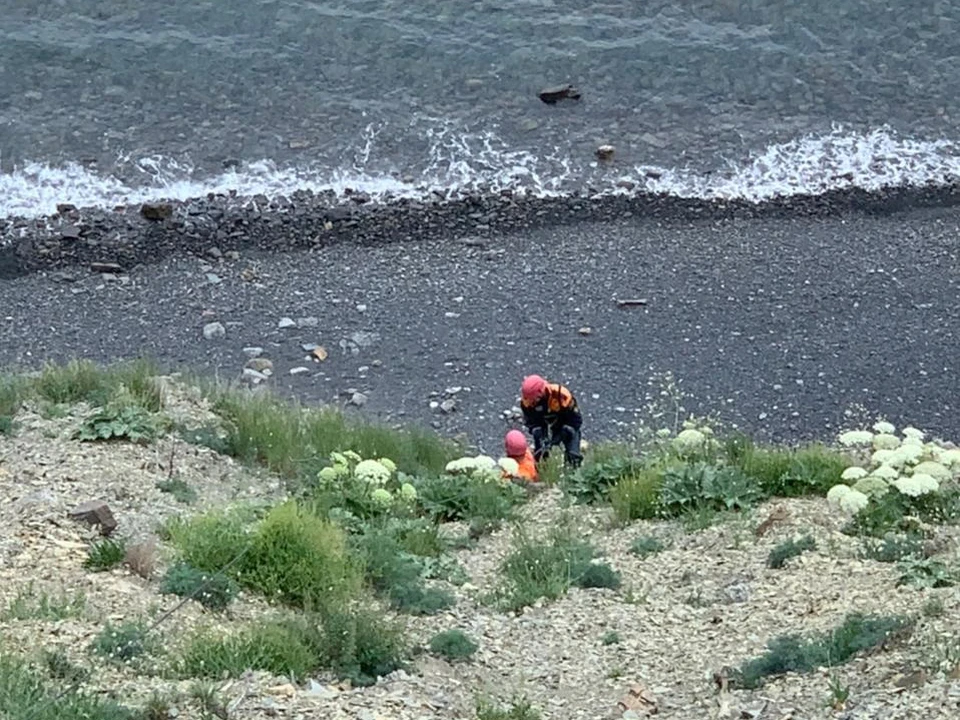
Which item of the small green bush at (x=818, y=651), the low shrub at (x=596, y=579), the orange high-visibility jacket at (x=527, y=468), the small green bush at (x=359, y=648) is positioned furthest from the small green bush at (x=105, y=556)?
the orange high-visibility jacket at (x=527, y=468)

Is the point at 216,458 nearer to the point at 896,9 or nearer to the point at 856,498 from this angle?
the point at 856,498

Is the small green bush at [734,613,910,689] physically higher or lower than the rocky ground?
higher

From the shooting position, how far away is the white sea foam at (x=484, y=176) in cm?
1870

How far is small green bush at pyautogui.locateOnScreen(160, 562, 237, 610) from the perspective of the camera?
790 cm

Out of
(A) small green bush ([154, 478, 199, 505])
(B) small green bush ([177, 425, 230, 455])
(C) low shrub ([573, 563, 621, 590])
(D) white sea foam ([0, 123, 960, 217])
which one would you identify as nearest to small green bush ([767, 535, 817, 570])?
(C) low shrub ([573, 563, 621, 590])

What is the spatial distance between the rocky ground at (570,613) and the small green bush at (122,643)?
0.11 metres

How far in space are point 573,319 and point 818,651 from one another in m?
9.11

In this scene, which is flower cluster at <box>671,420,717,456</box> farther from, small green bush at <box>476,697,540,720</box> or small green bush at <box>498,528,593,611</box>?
small green bush at <box>476,697,540,720</box>

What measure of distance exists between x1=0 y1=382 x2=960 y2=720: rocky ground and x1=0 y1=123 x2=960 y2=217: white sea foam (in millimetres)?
8342

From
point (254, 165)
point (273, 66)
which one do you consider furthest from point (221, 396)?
point (273, 66)

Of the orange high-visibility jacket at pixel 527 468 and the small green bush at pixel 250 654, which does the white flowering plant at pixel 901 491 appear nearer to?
the orange high-visibility jacket at pixel 527 468

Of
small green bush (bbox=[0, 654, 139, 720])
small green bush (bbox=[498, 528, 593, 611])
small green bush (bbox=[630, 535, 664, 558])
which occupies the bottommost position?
small green bush (bbox=[630, 535, 664, 558])

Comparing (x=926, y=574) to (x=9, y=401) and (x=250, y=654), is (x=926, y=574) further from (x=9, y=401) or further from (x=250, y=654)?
(x=9, y=401)

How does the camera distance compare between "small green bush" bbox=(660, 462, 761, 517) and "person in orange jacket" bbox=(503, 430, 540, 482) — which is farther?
"person in orange jacket" bbox=(503, 430, 540, 482)
